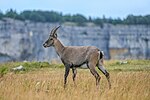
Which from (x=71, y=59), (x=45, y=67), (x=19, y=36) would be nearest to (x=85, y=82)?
(x=71, y=59)

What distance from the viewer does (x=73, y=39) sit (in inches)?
4048

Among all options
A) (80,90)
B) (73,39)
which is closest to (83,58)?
(80,90)

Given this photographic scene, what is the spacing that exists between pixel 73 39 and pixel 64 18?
84.2ft

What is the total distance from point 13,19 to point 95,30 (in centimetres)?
1939

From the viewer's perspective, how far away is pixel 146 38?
4107 inches

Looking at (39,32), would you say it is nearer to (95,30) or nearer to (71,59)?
(95,30)

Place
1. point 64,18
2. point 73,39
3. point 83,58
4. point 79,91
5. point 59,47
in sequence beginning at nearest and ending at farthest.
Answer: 1. point 79,91
2. point 83,58
3. point 59,47
4. point 73,39
5. point 64,18

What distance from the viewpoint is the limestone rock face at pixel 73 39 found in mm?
96000

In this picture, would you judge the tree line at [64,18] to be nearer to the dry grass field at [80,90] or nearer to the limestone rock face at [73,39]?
the limestone rock face at [73,39]

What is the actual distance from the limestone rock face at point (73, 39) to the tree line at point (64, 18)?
5.53 m

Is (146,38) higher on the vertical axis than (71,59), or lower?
lower

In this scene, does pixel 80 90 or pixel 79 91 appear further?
pixel 80 90

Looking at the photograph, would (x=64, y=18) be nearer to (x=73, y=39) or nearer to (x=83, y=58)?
(x=73, y=39)

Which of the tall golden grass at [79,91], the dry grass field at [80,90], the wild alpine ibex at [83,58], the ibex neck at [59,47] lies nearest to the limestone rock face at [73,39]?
the ibex neck at [59,47]
